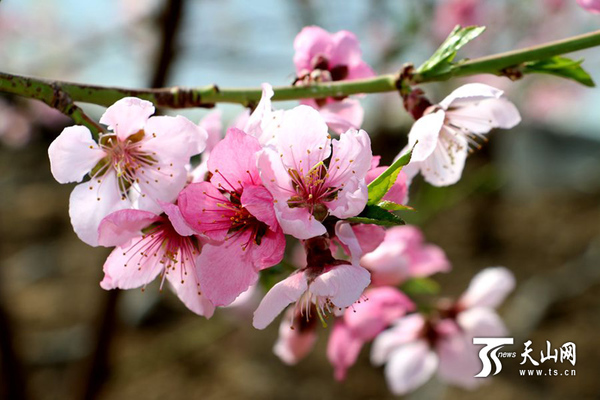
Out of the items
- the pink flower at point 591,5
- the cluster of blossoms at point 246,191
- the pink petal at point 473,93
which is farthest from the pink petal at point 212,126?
the pink flower at point 591,5

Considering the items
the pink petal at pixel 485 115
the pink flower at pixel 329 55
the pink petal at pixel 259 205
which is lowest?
the pink petal at pixel 259 205

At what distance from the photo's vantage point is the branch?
23.4 inches

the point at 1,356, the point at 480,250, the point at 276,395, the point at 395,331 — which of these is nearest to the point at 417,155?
the point at 395,331

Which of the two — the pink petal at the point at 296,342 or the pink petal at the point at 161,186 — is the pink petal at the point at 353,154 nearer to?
the pink petal at the point at 161,186

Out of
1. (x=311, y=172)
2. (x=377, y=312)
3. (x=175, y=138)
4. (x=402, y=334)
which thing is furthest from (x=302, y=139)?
(x=402, y=334)

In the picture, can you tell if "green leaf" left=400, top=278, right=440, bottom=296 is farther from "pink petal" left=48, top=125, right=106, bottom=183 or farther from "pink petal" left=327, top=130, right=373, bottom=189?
"pink petal" left=48, top=125, right=106, bottom=183

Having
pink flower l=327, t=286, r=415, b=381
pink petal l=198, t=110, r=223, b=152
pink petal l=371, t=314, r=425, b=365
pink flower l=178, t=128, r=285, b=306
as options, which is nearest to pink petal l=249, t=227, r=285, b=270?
pink flower l=178, t=128, r=285, b=306

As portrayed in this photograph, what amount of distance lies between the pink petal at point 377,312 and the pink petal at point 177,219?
1.70 ft

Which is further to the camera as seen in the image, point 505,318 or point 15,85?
point 505,318

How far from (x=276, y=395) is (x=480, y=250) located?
6.97 feet

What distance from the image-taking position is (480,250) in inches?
164

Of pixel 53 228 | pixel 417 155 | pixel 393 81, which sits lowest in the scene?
pixel 417 155

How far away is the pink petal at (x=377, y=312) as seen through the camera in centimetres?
98

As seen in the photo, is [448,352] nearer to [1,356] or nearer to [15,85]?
[15,85]
